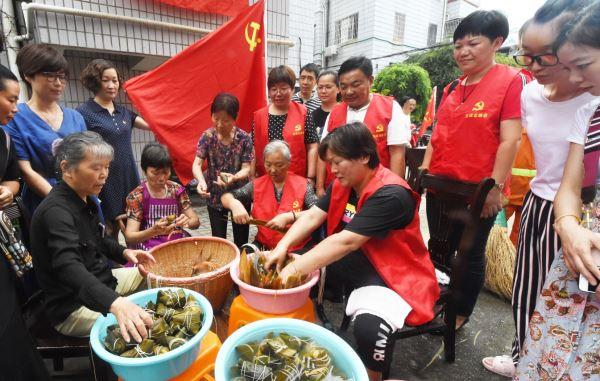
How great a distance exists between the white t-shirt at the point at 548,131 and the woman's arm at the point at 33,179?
318 centimetres

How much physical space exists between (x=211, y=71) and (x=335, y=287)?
10.1 feet

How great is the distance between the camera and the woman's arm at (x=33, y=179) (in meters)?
→ 2.25

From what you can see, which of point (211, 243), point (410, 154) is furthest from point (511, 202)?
point (211, 243)

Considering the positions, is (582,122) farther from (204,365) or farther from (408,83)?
(408,83)

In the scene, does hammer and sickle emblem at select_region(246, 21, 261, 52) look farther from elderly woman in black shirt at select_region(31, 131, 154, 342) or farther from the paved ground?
the paved ground

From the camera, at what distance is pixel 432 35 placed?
76.4ft

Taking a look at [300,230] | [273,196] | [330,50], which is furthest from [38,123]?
[330,50]

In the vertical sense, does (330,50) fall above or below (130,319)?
above

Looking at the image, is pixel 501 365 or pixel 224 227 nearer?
pixel 501 365

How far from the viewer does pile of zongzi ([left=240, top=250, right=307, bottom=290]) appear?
1.72m

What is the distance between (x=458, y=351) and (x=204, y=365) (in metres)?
1.93

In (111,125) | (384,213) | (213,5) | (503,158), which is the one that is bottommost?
(384,213)

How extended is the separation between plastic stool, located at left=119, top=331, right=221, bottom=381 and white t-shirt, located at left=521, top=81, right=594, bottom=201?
6.27ft

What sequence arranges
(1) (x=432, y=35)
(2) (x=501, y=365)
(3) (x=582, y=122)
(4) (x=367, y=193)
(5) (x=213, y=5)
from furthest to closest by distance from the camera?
(1) (x=432, y=35) < (5) (x=213, y=5) < (2) (x=501, y=365) < (4) (x=367, y=193) < (3) (x=582, y=122)
